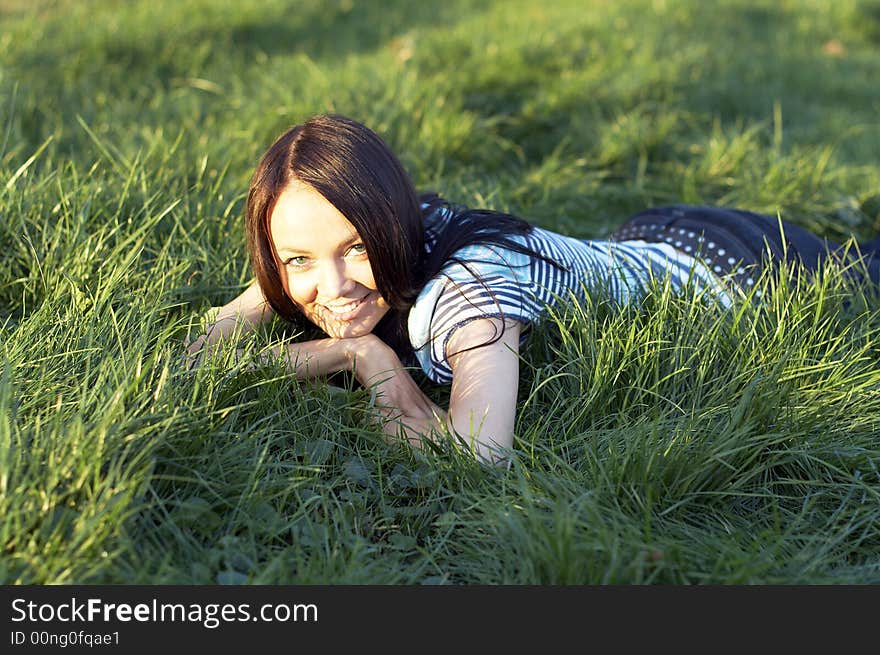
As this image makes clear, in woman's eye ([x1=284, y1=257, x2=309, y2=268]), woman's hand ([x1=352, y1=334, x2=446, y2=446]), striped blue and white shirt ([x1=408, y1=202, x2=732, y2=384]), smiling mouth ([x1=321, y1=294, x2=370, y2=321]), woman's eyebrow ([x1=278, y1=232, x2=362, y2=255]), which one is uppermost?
woman's eyebrow ([x1=278, y1=232, x2=362, y2=255])

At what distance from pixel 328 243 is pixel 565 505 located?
0.86 meters

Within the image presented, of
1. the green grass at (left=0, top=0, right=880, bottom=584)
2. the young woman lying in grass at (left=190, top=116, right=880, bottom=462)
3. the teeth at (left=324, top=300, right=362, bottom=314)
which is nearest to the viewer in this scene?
the green grass at (left=0, top=0, right=880, bottom=584)

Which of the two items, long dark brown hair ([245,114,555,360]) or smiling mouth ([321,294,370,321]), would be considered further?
smiling mouth ([321,294,370,321])

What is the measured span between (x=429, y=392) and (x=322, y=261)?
0.49 metres

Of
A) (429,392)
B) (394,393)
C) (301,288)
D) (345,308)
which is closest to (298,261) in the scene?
(301,288)

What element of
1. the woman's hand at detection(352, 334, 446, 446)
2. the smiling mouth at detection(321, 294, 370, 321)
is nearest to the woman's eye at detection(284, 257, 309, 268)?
the smiling mouth at detection(321, 294, 370, 321)

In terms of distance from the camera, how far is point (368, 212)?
207 cm

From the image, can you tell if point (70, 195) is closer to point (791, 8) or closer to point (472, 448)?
point (472, 448)

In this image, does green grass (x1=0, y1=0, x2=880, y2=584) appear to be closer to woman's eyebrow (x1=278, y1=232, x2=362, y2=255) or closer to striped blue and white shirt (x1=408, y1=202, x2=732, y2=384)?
striped blue and white shirt (x1=408, y1=202, x2=732, y2=384)

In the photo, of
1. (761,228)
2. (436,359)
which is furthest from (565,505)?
(761,228)

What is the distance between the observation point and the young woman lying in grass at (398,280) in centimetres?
205

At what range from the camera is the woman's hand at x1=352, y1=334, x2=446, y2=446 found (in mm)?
2074

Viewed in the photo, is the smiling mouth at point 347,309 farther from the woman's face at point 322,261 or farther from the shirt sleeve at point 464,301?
the shirt sleeve at point 464,301

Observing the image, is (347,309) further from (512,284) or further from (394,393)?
(512,284)
